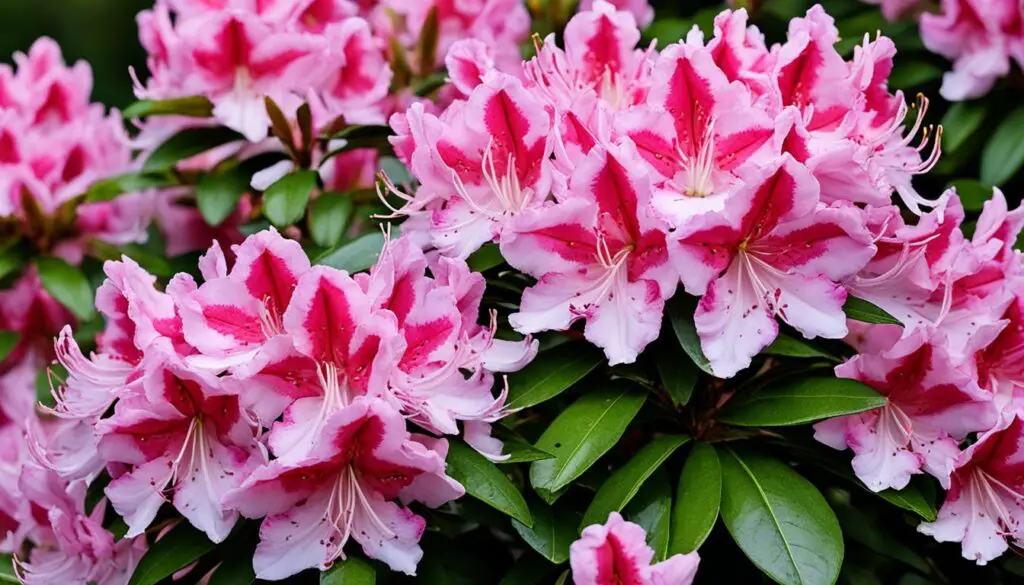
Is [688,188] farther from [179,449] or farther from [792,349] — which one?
[179,449]

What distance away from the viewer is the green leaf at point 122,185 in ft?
5.87

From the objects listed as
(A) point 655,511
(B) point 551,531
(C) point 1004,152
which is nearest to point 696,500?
(A) point 655,511

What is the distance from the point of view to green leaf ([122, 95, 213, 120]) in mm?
1679

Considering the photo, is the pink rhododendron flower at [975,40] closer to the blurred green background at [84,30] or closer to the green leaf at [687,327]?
the green leaf at [687,327]

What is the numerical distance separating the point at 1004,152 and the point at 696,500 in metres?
0.81

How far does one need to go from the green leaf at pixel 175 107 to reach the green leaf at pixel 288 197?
152mm

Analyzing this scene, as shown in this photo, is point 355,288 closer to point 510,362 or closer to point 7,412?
point 510,362

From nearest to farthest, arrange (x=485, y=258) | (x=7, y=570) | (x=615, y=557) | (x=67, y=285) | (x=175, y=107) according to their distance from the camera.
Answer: (x=615, y=557)
(x=485, y=258)
(x=7, y=570)
(x=175, y=107)
(x=67, y=285)

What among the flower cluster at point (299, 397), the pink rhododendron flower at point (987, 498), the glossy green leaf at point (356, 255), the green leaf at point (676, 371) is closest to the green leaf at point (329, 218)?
the glossy green leaf at point (356, 255)

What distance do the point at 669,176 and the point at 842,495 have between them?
515 mm

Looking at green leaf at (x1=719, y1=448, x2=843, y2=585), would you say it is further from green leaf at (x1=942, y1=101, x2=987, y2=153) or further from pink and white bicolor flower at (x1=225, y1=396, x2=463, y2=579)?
green leaf at (x1=942, y1=101, x2=987, y2=153)

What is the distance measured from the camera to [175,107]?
5.52ft

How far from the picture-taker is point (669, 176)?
1.26 m

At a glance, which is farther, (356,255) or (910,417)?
(356,255)
